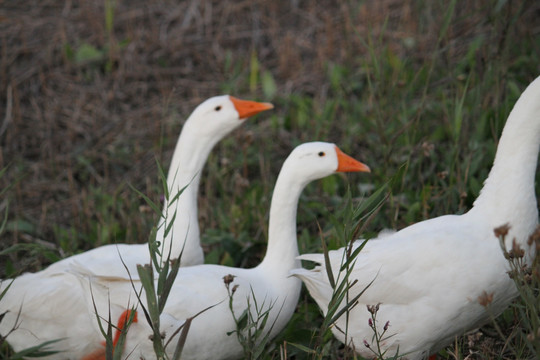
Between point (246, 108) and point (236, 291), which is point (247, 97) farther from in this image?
point (236, 291)

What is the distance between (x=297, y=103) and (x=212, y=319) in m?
3.14

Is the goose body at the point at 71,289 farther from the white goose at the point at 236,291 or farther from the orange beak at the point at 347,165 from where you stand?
the orange beak at the point at 347,165

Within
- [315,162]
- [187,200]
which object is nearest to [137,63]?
[187,200]

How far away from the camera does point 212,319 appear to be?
337 centimetres

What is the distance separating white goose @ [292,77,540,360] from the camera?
10.2 feet

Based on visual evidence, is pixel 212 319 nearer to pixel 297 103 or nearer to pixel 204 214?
pixel 204 214

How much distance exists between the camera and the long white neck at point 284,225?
374cm

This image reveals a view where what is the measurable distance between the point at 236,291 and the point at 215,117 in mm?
1228

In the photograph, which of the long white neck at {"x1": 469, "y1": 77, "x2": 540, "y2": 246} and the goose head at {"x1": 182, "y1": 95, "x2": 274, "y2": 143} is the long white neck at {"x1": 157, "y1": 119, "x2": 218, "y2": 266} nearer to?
the goose head at {"x1": 182, "y1": 95, "x2": 274, "y2": 143}

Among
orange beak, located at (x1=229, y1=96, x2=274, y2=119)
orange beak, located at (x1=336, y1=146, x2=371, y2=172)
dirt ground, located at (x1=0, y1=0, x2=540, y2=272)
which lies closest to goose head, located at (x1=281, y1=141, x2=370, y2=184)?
orange beak, located at (x1=336, y1=146, x2=371, y2=172)

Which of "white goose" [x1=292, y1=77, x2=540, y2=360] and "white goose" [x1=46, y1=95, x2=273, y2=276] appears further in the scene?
"white goose" [x1=46, y1=95, x2=273, y2=276]

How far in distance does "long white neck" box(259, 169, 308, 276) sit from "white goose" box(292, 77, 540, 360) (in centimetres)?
42

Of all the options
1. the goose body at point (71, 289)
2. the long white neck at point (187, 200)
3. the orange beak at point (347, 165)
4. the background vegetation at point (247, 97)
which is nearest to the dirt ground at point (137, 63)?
the background vegetation at point (247, 97)

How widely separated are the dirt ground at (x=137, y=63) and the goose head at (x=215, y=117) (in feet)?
3.73
